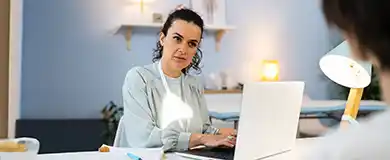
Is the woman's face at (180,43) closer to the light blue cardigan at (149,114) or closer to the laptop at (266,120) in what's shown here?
the light blue cardigan at (149,114)

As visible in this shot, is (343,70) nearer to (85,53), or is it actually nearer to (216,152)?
(216,152)

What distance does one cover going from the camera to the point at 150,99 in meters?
1.86

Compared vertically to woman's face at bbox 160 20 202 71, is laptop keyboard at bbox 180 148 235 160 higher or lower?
lower

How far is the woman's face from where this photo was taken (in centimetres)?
193

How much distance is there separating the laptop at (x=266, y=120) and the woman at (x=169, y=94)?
0.91 feet

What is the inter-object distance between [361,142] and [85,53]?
164 inches

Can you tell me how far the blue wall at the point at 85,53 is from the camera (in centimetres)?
434

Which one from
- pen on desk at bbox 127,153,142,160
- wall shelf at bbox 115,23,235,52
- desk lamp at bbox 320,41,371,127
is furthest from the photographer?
wall shelf at bbox 115,23,235,52

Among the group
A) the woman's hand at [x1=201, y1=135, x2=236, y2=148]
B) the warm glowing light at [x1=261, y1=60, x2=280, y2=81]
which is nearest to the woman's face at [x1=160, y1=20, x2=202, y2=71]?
the woman's hand at [x1=201, y1=135, x2=236, y2=148]

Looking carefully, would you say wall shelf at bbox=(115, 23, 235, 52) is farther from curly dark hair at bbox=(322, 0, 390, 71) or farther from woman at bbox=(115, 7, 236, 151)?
curly dark hair at bbox=(322, 0, 390, 71)

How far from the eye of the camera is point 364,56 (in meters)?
0.47

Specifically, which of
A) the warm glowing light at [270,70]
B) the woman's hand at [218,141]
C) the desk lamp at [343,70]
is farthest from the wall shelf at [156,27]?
the desk lamp at [343,70]

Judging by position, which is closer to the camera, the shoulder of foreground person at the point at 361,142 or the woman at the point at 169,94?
the shoulder of foreground person at the point at 361,142

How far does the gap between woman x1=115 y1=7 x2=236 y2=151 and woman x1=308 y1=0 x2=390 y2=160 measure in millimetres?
1258
